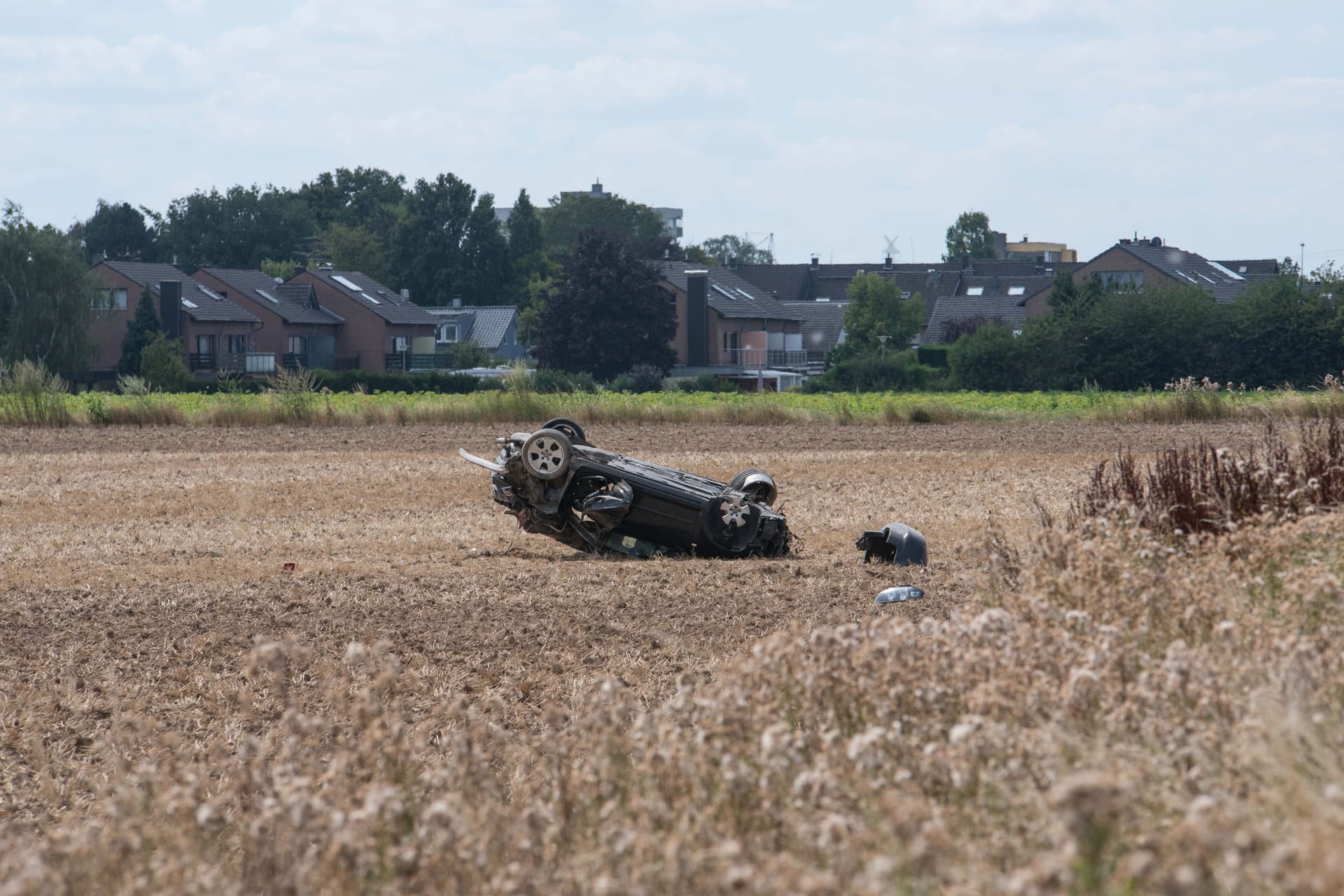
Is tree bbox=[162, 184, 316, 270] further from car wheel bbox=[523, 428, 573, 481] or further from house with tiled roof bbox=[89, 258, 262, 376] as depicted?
car wheel bbox=[523, 428, 573, 481]

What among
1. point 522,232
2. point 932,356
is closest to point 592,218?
point 522,232

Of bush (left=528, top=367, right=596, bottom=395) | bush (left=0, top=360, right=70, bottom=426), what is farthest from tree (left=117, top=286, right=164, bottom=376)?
bush (left=0, top=360, right=70, bottom=426)

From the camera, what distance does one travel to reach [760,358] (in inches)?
3310

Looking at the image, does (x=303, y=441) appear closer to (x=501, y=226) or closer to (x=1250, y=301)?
(x=1250, y=301)

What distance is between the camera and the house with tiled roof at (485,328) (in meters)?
93.7

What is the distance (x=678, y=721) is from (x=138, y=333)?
70601 millimetres

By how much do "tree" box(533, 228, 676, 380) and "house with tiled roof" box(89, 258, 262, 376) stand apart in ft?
58.5

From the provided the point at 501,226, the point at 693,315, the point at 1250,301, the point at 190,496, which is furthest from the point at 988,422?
the point at 501,226

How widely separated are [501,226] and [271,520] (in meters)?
110

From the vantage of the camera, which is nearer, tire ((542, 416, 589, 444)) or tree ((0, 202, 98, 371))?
tire ((542, 416, 589, 444))

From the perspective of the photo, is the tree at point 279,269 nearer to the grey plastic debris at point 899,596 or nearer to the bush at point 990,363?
the bush at point 990,363

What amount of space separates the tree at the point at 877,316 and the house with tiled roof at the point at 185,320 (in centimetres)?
3216

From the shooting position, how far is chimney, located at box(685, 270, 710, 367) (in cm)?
8306

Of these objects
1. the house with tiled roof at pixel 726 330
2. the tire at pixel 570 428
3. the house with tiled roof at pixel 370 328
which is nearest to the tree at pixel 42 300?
the house with tiled roof at pixel 370 328
